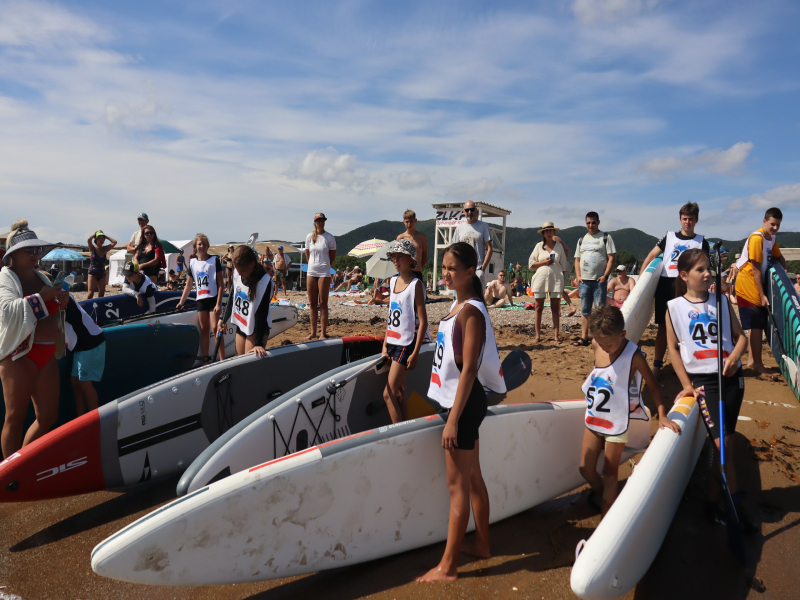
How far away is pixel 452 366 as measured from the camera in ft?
8.02

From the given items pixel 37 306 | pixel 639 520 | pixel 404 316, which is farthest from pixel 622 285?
pixel 37 306

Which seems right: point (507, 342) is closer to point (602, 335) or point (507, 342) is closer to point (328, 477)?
point (602, 335)

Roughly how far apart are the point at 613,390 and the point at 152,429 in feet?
10.3

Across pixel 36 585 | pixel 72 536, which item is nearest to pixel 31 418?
pixel 72 536

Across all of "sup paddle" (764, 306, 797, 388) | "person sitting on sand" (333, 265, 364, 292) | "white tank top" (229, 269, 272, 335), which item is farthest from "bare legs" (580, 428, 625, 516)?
"person sitting on sand" (333, 265, 364, 292)

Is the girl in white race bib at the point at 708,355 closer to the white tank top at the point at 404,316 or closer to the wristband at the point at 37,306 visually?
the white tank top at the point at 404,316

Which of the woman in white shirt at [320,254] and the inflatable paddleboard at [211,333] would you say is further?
the woman in white shirt at [320,254]

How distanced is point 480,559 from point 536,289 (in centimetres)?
422

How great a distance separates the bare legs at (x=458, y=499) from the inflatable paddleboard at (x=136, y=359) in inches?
134

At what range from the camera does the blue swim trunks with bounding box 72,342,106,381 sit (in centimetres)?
388

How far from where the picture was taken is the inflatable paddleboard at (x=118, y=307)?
6281mm

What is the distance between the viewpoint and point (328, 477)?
2.55 m

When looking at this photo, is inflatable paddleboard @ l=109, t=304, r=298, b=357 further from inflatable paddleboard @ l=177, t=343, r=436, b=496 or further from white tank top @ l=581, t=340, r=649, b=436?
white tank top @ l=581, t=340, r=649, b=436

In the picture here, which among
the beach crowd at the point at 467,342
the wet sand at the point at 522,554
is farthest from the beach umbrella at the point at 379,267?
the wet sand at the point at 522,554
